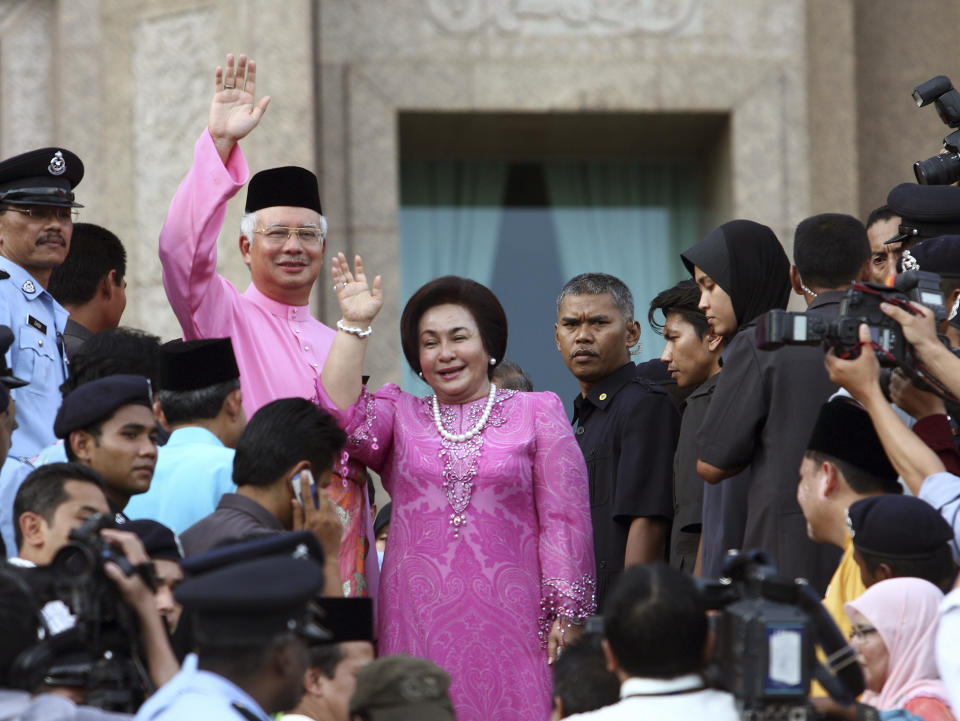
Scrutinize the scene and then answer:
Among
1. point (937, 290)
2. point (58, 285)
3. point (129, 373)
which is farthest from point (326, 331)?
point (937, 290)

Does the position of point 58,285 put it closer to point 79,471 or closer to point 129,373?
point 129,373

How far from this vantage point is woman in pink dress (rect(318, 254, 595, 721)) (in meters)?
4.90

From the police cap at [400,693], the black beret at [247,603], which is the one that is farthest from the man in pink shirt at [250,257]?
the black beret at [247,603]

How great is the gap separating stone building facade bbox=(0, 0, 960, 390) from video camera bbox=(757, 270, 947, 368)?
555 centimetres

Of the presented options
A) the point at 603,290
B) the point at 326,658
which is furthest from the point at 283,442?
the point at 603,290

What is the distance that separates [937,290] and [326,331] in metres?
2.12

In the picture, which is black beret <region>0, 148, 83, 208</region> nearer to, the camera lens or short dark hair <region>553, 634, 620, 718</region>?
short dark hair <region>553, 634, 620, 718</region>

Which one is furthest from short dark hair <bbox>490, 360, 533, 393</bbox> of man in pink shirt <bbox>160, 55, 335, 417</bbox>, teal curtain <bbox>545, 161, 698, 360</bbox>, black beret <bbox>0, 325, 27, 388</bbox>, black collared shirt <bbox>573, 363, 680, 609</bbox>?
teal curtain <bbox>545, 161, 698, 360</bbox>

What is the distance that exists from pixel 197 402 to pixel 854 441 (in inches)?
76.3

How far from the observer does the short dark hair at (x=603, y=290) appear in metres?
6.27

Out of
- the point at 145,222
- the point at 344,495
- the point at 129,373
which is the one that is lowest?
the point at 344,495

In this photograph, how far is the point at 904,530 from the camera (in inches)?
166

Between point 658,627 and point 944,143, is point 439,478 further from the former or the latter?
point 944,143

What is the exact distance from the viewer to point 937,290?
465 cm
